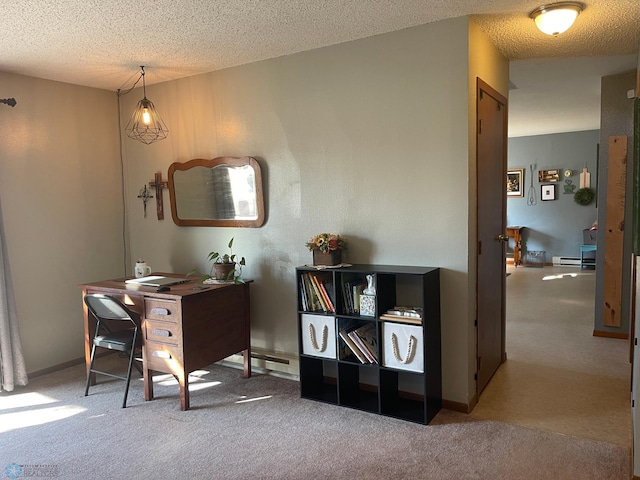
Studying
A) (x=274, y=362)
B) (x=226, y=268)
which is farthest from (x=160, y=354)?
(x=274, y=362)

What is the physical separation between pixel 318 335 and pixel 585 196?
717 centimetres

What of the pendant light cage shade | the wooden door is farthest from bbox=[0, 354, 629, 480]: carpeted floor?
the pendant light cage shade

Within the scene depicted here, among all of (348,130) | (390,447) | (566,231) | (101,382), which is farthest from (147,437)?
(566,231)

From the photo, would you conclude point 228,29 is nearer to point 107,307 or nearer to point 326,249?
point 326,249

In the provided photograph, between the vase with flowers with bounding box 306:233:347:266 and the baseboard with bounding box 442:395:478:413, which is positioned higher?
the vase with flowers with bounding box 306:233:347:266

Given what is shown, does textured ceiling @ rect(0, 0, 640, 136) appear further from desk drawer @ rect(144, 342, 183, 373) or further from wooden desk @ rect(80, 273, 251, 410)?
desk drawer @ rect(144, 342, 183, 373)

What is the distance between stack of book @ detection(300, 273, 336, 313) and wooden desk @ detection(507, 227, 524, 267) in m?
6.73

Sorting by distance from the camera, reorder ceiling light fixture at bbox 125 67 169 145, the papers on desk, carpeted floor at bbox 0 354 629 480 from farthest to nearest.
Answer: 1. ceiling light fixture at bbox 125 67 169 145
2. the papers on desk
3. carpeted floor at bbox 0 354 629 480

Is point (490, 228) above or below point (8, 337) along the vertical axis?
above

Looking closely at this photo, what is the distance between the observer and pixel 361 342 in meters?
3.05

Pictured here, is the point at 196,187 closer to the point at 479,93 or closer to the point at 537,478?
the point at 479,93

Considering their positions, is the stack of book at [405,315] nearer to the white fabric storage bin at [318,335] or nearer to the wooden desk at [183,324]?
the white fabric storage bin at [318,335]

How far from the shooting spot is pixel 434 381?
116 inches

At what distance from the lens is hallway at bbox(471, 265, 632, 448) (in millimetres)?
2838
